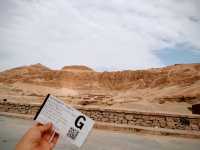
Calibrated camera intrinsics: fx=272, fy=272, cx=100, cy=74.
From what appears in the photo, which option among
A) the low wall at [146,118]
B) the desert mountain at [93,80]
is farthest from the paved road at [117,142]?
the desert mountain at [93,80]

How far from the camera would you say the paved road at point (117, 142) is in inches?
378

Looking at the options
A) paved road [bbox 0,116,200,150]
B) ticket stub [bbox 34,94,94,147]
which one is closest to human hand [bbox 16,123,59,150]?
ticket stub [bbox 34,94,94,147]

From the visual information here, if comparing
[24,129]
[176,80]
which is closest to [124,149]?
[24,129]

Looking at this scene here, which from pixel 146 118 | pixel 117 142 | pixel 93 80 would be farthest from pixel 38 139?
pixel 93 80

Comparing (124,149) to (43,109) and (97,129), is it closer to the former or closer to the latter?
(97,129)

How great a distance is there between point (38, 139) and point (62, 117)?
232 millimetres

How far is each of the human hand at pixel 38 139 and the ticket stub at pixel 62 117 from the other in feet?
0.16

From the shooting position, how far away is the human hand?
4.43 feet

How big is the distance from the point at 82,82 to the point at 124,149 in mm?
68783

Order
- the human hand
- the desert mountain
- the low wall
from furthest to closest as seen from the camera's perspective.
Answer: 1. the desert mountain
2. the low wall
3. the human hand

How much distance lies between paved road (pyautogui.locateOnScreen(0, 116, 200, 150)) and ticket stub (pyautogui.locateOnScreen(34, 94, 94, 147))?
769 cm

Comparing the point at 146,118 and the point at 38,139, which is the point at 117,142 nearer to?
the point at 146,118

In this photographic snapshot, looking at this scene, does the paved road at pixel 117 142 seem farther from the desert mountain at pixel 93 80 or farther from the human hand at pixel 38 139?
the desert mountain at pixel 93 80

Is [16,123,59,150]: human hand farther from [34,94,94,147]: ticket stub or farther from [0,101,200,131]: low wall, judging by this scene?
[0,101,200,131]: low wall
